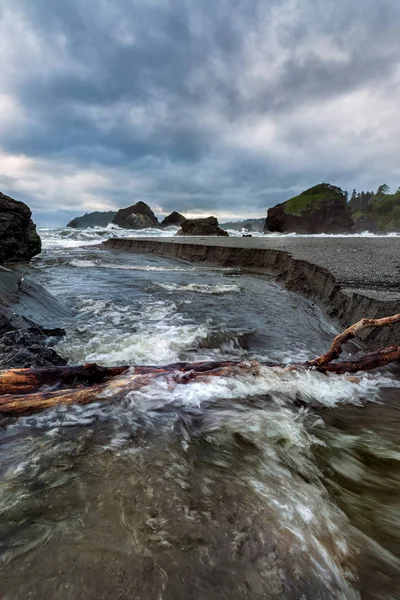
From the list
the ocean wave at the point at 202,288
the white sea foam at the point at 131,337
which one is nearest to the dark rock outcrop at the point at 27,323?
the white sea foam at the point at 131,337

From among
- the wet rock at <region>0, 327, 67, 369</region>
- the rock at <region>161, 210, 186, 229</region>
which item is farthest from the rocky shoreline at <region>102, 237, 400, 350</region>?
the rock at <region>161, 210, 186, 229</region>

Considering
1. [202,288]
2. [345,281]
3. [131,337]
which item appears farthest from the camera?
[202,288]

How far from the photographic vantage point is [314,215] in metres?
76.3

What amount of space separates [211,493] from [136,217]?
116m

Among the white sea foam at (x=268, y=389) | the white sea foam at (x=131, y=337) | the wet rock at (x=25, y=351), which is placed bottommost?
the white sea foam at (x=131, y=337)

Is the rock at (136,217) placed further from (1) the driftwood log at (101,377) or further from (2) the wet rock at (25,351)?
(1) the driftwood log at (101,377)

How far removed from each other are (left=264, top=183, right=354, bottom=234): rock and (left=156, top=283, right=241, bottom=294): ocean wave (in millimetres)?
71074

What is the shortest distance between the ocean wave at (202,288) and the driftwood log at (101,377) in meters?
6.66

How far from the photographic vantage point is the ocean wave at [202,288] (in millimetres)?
10422

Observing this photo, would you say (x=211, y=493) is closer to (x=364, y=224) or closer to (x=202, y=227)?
(x=202, y=227)

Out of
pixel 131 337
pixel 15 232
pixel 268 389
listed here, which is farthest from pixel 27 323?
pixel 15 232

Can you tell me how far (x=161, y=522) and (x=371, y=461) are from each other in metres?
1.86

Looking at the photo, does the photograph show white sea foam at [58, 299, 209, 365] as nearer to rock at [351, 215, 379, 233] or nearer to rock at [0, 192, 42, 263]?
rock at [0, 192, 42, 263]

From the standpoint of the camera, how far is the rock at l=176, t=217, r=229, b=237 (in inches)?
2403
